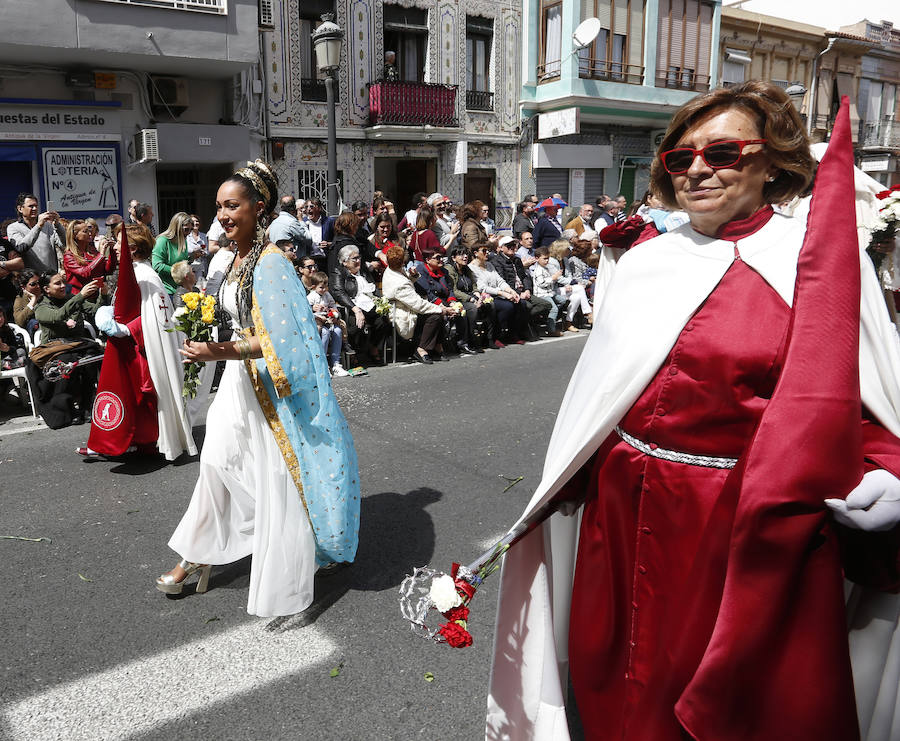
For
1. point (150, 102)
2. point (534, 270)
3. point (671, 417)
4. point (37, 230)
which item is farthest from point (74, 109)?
point (671, 417)

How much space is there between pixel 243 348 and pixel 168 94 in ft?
45.8

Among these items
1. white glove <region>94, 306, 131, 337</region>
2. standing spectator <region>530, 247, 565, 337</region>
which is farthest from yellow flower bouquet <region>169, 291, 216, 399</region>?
standing spectator <region>530, 247, 565, 337</region>

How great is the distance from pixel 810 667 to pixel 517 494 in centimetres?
348

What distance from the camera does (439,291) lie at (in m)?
10.7

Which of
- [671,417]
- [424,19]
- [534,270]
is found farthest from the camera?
[424,19]

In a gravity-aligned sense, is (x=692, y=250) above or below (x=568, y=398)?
above

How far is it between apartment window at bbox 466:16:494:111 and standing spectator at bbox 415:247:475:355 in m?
11.7

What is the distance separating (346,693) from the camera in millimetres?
3092

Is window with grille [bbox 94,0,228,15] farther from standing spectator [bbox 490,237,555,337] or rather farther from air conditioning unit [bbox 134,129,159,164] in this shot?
standing spectator [bbox 490,237,555,337]

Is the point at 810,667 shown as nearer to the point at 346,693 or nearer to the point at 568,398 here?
the point at 568,398

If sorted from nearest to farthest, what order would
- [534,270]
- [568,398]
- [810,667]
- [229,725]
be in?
[810,667]
[568,398]
[229,725]
[534,270]

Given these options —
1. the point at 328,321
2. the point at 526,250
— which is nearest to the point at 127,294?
the point at 328,321

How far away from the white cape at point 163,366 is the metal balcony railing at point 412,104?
46.2 ft

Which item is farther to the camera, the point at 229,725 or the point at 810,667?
the point at 229,725
